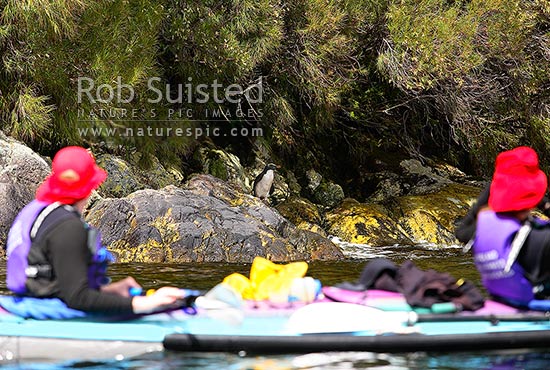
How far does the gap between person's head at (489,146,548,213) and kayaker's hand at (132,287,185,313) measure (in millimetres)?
1963

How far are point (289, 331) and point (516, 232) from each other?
4.73 ft

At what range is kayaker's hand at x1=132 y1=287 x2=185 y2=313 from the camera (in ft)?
17.2

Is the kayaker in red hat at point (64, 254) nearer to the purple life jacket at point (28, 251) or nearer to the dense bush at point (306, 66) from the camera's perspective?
the purple life jacket at point (28, 251)

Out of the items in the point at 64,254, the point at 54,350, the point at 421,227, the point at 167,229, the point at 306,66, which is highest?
the point at 306,66

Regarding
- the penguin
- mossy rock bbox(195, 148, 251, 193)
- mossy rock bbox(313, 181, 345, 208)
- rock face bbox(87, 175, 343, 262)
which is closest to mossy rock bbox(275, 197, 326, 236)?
Result: the penguin

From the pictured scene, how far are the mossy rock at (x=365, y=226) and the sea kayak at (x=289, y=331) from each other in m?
7.94

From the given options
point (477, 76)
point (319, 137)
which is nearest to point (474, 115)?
point (477, 76)

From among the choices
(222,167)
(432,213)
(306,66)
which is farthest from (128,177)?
(432,213)

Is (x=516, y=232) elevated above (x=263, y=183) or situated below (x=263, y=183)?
above

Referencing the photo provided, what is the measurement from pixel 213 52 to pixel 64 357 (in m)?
9.60

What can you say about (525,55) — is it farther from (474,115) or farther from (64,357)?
(64,357)

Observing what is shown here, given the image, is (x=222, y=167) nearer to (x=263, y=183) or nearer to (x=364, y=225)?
(x=263, y=183)

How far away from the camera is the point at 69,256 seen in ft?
15.8

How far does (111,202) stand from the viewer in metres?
11.5
